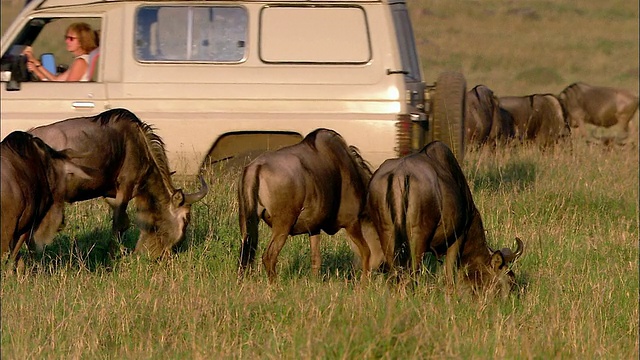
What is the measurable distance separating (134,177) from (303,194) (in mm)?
1494

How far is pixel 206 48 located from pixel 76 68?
1010mm

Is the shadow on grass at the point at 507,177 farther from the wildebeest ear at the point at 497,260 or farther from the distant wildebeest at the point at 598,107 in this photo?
the distant wildebeest at the point at 598,107

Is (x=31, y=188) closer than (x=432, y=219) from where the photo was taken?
Yes

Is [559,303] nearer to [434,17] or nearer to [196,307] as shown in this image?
[196,307]

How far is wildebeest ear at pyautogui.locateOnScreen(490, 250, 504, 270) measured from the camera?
6421 millimetres

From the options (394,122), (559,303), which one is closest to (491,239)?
(394,122)

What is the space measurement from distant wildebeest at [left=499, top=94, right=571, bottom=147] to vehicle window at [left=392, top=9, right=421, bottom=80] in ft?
20.8

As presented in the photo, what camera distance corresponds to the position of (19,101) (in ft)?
28.5

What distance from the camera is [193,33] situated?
28.9 feet

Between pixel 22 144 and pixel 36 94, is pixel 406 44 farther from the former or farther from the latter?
pixel 22 144

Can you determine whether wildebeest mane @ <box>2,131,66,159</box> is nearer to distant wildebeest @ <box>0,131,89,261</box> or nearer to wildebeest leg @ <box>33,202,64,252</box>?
distant wildebeest @ <box>0,131,89,261</box>

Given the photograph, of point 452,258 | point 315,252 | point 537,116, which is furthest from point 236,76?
point 537,116

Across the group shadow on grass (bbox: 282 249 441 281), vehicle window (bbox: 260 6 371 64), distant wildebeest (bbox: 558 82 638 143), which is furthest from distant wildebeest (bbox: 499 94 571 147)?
shadow on grass (bbox: 282 249 441 281)

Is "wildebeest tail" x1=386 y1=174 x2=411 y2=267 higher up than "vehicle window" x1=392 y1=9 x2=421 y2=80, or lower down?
lower down
